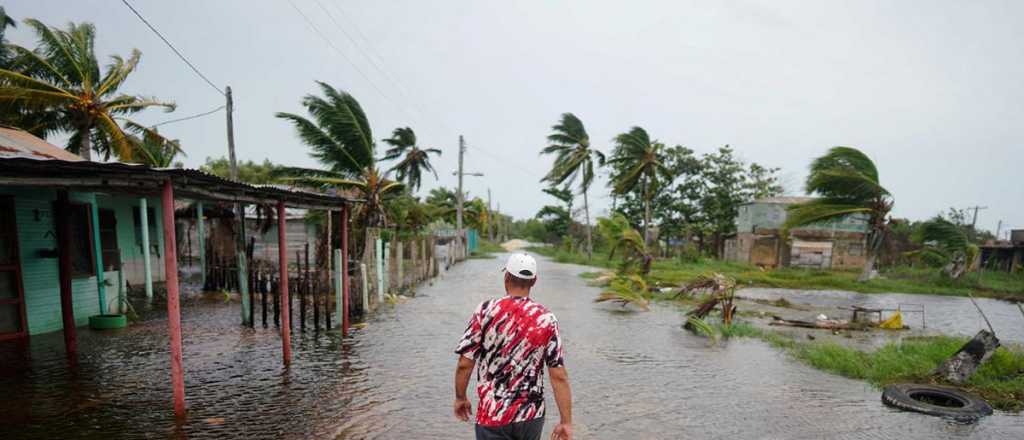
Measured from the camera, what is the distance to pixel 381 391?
6.50 m

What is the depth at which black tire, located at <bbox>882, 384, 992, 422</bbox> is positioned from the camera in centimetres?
593

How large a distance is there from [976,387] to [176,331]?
9.41 metres

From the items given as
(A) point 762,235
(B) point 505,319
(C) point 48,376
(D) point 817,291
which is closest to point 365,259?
(C) point 48,376

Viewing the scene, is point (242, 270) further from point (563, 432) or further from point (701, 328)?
point (701, 328)

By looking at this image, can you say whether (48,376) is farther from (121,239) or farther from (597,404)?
(121,239)

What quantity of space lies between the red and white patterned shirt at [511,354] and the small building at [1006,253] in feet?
107

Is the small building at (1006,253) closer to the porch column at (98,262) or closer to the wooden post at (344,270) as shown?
the wooden post at (344,270)

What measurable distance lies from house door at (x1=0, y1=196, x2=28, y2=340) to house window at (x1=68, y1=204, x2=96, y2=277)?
0.91 metres

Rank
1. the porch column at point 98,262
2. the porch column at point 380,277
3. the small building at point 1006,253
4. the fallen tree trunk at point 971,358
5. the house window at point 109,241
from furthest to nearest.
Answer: the small building at point 1006,253, the porch column at point 380,277, the house window at point 109,241, the porch column at point 98,262, the fallen tree trunk at point 971,358

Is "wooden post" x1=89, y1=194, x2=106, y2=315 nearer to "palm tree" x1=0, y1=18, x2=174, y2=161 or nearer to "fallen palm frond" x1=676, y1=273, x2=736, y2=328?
"palm tree" x1=0, y1=18, x2=174, y2=161

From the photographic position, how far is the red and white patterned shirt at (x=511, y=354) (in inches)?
110

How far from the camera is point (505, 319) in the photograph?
283 centimetres

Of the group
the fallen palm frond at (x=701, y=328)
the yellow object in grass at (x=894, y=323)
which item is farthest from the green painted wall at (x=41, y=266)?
the yellow object in grass at (x=894, y=323)

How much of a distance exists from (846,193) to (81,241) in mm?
23705
